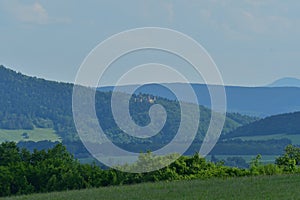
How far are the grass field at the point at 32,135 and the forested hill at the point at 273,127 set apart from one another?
39.3 meters

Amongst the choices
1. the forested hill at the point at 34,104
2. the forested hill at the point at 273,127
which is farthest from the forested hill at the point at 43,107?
the forested hill at the point at 273,127

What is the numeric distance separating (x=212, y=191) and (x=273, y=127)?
11796cm

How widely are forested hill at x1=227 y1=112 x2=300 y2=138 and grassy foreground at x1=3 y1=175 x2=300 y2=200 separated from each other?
10685 cm

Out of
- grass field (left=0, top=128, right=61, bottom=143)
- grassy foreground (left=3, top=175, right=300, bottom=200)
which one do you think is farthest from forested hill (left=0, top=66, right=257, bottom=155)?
grassy foreground (left=3, top=175, right=300, bottom=200)

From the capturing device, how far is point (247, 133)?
14312cm

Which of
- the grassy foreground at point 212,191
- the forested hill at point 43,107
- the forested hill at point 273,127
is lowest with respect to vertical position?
the grassy foreground at point 212,191

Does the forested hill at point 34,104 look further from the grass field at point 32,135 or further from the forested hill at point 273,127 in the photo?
the forested hill at point 273,127

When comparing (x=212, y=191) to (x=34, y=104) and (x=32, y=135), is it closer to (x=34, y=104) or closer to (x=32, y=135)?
(x=32, y=135)

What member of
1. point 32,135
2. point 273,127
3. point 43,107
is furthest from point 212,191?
point 43,107

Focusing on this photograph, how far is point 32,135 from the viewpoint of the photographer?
156250 mm

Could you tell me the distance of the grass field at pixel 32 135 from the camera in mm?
151025

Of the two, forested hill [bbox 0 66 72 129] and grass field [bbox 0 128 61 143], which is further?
forested hill [bbox 0 66 72 129]

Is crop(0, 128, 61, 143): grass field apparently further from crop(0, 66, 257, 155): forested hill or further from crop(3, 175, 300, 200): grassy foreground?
crop(3, 175, 300, 200): grassy foreground

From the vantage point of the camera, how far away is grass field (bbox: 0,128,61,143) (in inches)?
5946
